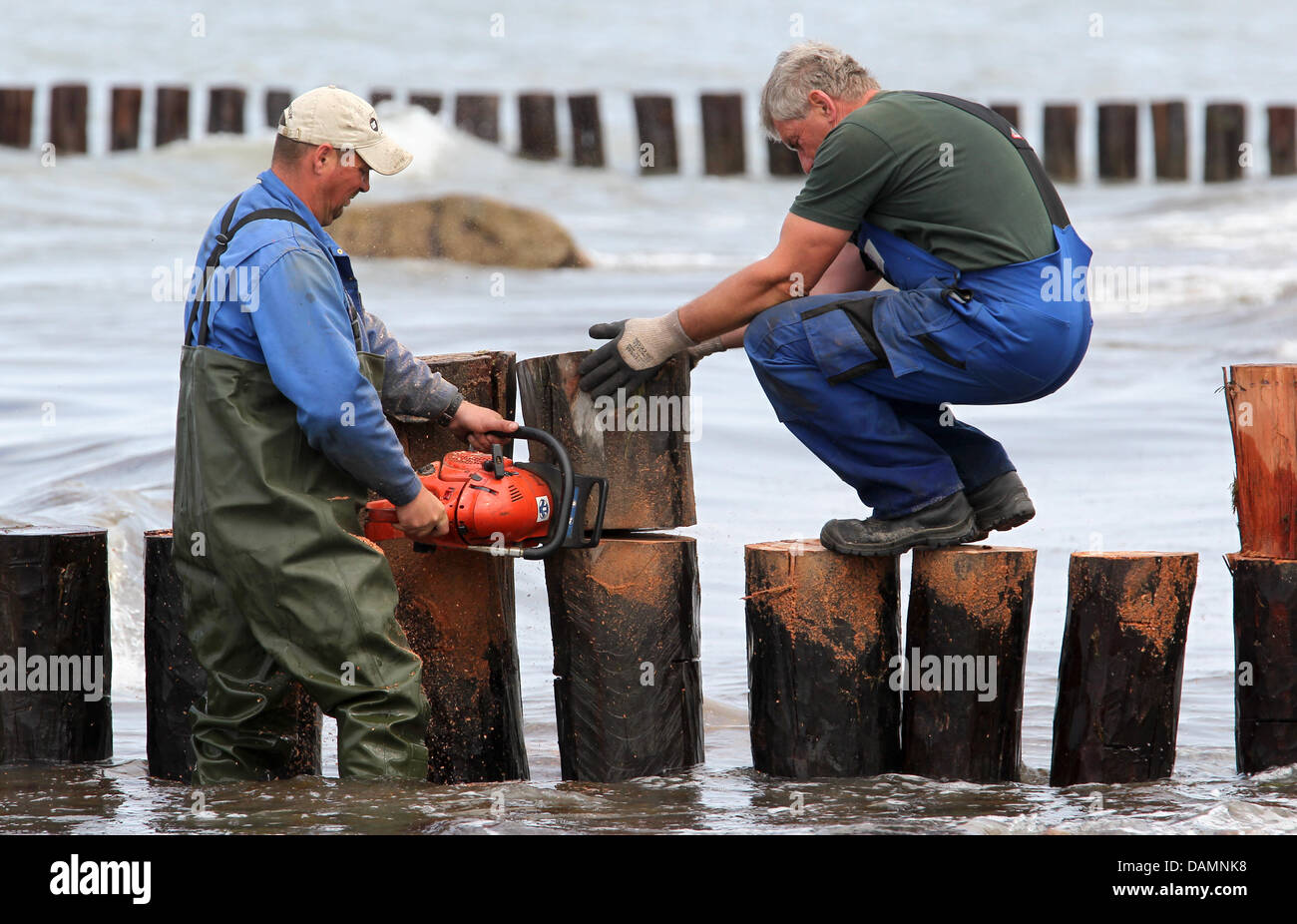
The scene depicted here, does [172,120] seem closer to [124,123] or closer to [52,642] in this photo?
[124,123]

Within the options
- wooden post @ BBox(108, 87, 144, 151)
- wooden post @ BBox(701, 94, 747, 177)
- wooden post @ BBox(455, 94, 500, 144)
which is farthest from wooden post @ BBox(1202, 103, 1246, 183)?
wooden post @ BBox(108, 87, 144, 151)

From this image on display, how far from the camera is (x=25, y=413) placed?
1041 centimetres

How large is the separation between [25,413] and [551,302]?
7360mm

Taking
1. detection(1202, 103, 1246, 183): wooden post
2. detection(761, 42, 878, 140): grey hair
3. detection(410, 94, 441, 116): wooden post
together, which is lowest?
detection(761, 42, 878, 140): grey hair

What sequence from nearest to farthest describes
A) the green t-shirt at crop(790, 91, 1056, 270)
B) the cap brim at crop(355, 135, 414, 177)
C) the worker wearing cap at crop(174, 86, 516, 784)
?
the worker wearing cap at crop(174, 86, 516, 784), the cap brim at crop(355, 135, 414, 177), the green t-shirt at crop(790, 91, 1056, 270)

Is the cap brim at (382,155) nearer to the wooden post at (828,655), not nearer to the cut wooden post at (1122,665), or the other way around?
the wooden post at (828,655)

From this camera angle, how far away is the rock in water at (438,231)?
63.6 ft

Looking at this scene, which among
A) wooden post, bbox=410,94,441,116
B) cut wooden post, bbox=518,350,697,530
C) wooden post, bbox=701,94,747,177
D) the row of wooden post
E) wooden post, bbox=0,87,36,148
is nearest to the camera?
cut wooden post, bbox=518,350,697,530

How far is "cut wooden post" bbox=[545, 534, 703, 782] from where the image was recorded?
4.61 metres

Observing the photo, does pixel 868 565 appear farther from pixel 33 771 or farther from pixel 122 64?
pixel 122 64

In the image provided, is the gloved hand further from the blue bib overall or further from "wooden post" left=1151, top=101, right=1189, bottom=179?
"wooden post" left=1151, top=101, right=1189, bottom=179

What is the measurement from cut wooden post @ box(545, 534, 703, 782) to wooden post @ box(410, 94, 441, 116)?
2989cm
